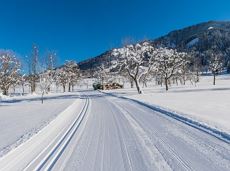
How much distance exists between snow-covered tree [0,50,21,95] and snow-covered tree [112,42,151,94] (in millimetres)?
26557

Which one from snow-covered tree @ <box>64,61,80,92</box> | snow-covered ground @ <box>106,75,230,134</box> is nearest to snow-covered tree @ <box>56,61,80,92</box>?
snow-covered tree @ <box>64,61,80,92</box>

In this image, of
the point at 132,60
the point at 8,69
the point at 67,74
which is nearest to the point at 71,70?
the point at 67,74

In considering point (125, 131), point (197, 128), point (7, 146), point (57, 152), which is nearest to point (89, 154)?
point (57, 152)

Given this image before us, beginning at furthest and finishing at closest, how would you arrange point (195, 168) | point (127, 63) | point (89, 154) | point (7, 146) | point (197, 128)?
1. point (127, 63)
2. point (197, 128)
3. point (7, 146)
4. point (89, 154)
5. point (195, 168)

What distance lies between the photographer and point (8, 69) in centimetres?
6266

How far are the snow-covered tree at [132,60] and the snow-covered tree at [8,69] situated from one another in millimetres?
26557

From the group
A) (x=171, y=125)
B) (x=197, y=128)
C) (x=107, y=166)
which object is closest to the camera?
(x=107, y=166)

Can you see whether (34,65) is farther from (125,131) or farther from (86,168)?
(86,168)

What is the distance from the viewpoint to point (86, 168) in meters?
6.53

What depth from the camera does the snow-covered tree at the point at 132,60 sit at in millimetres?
46781

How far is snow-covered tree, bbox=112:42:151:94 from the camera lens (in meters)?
46.8

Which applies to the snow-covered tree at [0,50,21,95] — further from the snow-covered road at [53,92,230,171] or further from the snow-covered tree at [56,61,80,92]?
the snow-covered road at [53,92,230,171]

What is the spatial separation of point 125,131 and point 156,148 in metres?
3.22

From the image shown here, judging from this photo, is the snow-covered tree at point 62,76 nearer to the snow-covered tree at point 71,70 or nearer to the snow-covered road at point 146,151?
the snow-covered tree at point 71,70
